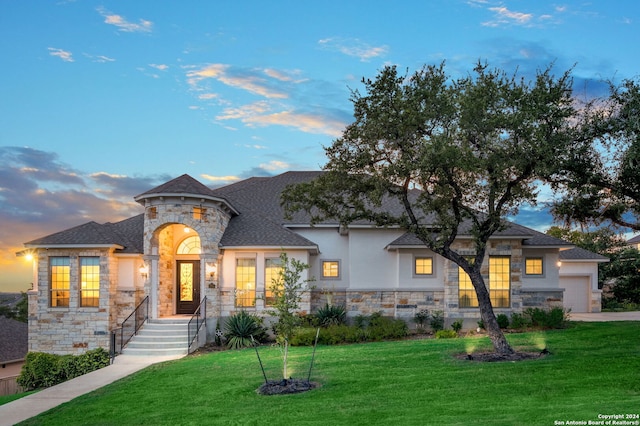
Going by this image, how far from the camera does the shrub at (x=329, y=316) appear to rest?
22203mm

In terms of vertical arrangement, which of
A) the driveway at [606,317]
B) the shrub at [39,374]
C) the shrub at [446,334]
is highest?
the shrub at [446,334]

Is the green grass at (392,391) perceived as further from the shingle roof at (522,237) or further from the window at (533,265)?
the window at (533,265)

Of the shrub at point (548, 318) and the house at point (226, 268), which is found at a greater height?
the house at point (226, 268)

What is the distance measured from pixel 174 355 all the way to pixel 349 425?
38.2 ft

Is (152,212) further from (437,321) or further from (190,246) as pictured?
(437,321)

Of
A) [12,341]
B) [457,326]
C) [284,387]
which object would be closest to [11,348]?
[12,341]

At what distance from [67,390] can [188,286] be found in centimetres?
977

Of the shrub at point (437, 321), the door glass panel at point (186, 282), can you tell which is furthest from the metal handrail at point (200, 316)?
the shrub at point (437, 321)

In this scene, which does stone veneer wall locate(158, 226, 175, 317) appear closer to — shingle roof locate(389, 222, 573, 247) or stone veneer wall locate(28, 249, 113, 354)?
stone veneer wall locate(28, 249, 113, 354)

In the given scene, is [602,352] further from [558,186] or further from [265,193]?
[265,193]

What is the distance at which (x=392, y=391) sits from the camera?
1145cm

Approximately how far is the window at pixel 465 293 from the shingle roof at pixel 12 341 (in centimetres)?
2257

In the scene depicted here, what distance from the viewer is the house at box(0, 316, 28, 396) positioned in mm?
29375

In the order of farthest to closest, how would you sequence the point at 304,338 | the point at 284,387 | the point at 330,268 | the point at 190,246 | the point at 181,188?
the point at 330,268, the point at 190,246, the point at 181,188, the point at 304,338, the point at 284,387
